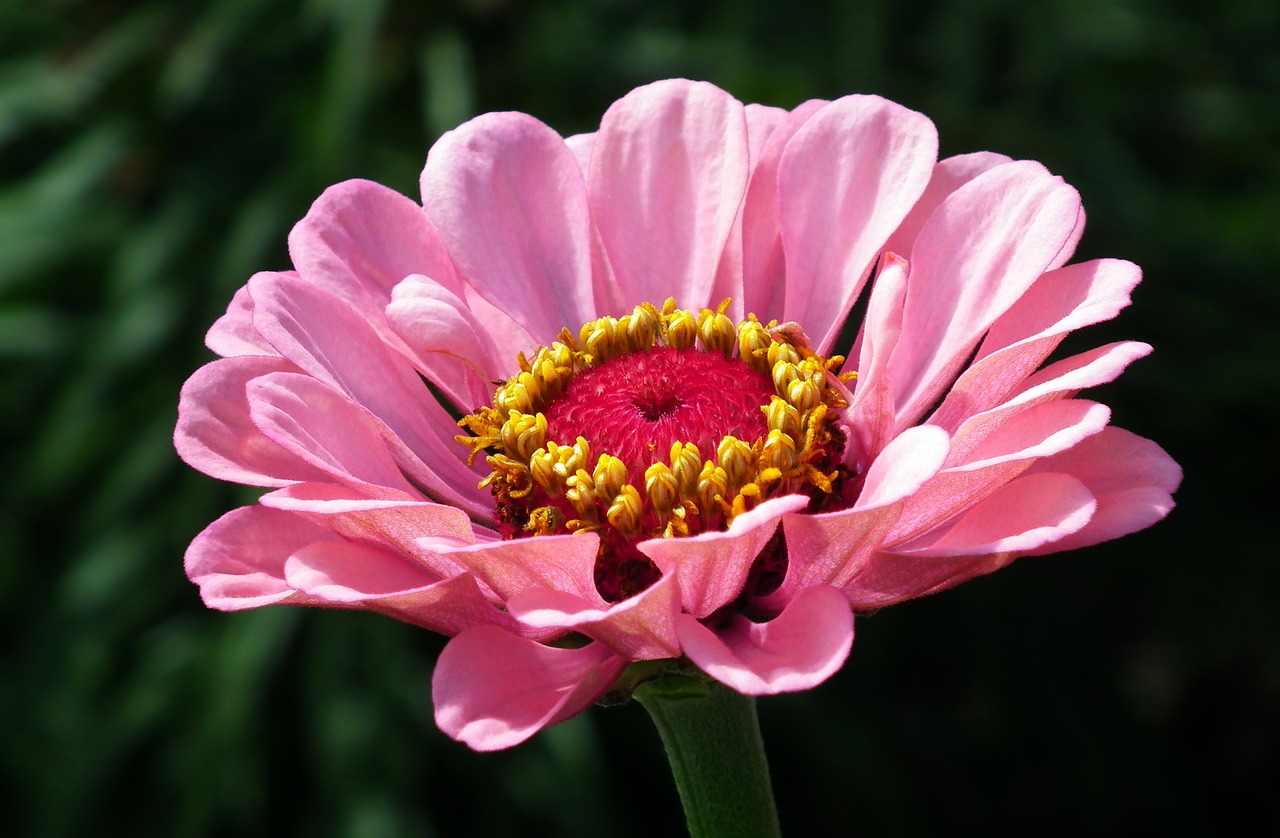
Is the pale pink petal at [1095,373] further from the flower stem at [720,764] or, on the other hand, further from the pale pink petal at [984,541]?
the flower stem at [720,764]

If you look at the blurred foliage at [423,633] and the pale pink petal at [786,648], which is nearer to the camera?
the pale pink petal at [786,648]

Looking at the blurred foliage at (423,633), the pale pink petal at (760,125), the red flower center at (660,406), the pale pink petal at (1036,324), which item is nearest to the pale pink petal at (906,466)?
the pale pink petal at (1036,324)

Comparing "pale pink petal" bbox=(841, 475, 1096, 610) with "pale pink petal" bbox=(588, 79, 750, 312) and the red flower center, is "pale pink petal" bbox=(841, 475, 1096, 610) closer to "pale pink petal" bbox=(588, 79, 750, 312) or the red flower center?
the red flower center

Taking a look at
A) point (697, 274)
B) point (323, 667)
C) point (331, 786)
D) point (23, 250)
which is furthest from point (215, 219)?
Result: point (697, 274)

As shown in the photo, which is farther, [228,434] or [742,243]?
[742,243]

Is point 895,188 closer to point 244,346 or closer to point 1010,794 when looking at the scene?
point 244,346

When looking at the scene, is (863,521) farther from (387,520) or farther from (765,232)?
(765,232)

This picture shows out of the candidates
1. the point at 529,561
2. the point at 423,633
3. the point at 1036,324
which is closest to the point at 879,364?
the point at 1036,324
